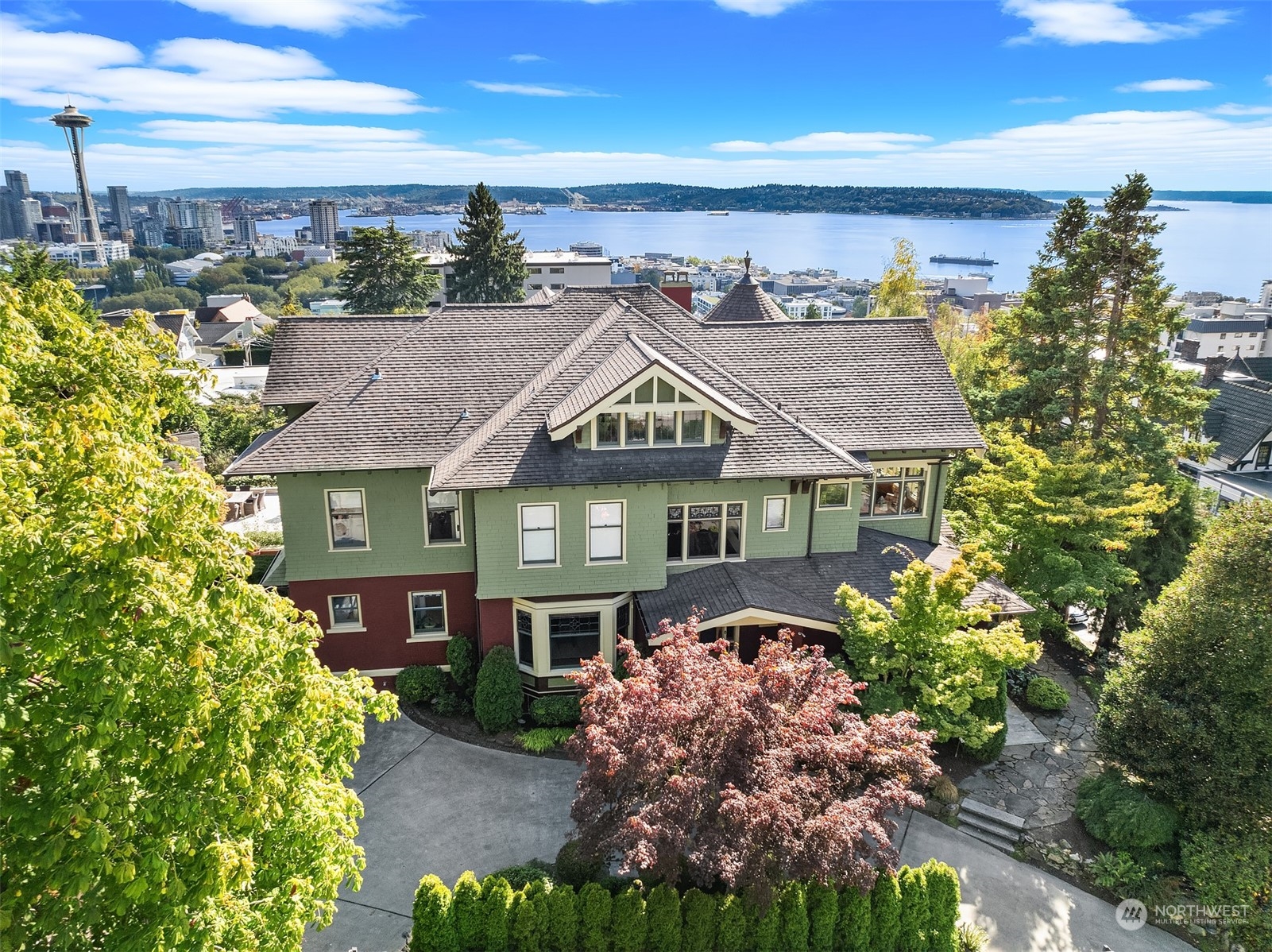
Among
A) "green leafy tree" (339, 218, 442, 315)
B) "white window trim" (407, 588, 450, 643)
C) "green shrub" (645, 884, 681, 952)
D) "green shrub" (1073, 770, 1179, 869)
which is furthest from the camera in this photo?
"green leafy tree" (339, 218, 442, 315)

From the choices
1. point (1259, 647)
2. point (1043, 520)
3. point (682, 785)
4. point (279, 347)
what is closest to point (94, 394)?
point (682, 785)

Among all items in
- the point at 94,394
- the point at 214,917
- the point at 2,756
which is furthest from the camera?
the point at 94,394

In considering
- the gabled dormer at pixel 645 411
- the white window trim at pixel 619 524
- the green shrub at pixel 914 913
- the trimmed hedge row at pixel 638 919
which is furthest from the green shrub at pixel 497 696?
the green shrub at pixel 914 913

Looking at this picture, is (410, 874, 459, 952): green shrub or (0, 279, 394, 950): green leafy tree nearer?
(0, 279, 394, 950): green leafy tree

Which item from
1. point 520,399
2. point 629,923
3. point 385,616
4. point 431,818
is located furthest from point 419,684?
point 629,923

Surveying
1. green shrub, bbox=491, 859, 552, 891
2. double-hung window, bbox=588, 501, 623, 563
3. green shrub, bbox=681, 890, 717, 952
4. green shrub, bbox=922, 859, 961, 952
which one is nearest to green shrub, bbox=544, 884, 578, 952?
green shrub, bbox=491, 859, 552, 891

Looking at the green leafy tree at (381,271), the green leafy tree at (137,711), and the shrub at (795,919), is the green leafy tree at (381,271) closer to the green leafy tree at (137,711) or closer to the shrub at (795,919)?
the green leafy tree at (137,711)

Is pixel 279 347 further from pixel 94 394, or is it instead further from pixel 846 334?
pixel 846 334

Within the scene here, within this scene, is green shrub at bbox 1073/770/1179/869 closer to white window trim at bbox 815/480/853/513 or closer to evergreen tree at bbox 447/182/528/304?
white window trim at bbox 815/480/853/513
